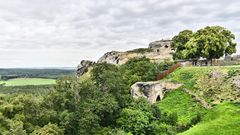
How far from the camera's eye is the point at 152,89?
56625mm

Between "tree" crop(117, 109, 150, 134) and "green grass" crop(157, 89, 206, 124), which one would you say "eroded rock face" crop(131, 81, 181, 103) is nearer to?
"green grass" crop(157, 89, 206, 124)

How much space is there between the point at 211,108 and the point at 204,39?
19.3m

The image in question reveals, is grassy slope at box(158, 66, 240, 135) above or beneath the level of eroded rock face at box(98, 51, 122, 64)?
beneath

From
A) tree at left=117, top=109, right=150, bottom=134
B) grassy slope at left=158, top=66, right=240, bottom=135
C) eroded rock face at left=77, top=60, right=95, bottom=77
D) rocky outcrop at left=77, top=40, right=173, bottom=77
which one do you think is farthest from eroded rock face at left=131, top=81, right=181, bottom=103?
eroded rock face at left=77, top=60, right=95, bottom=77

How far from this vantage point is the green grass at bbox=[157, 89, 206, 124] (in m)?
48.9

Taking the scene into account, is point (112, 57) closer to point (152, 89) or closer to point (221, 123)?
point (152, 89)

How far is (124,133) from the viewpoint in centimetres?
4350

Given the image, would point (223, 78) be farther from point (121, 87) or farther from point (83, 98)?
point (83, 98)

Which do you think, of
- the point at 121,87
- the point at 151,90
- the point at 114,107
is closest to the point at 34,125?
the point at 114,107

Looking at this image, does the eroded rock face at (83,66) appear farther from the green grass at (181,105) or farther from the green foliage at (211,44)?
the green grass at (181,105)

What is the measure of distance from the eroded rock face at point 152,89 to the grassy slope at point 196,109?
134cm

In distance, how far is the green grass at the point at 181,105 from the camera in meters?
48.9

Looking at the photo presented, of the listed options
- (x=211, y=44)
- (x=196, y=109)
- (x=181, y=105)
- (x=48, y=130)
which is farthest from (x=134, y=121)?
(x=211, y=44)

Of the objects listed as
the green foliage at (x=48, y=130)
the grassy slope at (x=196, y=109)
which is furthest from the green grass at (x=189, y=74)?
the green foliage at (x=48, y=130)
